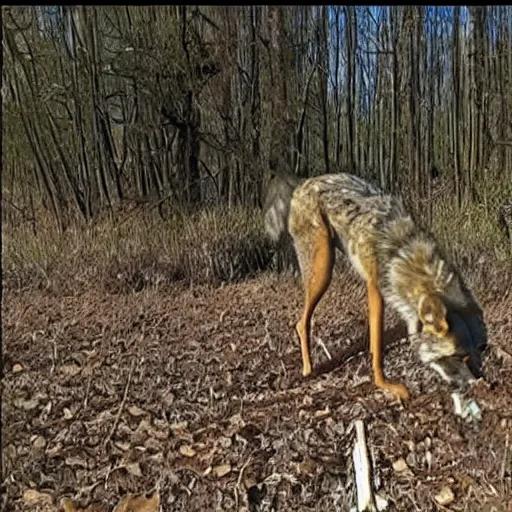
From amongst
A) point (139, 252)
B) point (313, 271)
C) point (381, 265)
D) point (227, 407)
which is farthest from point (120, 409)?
point (381, 265)

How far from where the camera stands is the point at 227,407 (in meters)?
2.92

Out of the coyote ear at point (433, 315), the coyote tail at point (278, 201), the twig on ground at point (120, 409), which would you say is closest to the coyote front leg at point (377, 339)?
the coyote ear at point (433, 315)

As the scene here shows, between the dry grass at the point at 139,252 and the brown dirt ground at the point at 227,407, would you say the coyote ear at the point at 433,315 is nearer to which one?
the brown dirt ground at the point at 227,407

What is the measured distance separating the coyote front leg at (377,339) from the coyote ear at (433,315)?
0.16m

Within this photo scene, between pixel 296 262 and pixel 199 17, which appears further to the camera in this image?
pixel 296 262

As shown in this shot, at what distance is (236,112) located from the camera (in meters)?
2.87

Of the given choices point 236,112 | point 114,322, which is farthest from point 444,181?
point 114,322

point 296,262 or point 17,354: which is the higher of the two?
point 296,262

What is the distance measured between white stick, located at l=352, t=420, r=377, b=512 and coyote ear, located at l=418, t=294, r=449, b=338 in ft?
1.60

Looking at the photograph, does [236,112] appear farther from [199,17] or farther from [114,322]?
[114,322]

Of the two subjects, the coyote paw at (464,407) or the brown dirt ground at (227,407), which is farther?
the coyote paw at (464,407)

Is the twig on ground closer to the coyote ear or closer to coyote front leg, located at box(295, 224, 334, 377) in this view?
coyote front leg, located at box(295, 224, 334, 377)

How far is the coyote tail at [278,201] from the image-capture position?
2.93 m

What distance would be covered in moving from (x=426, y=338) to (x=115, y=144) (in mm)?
1417
